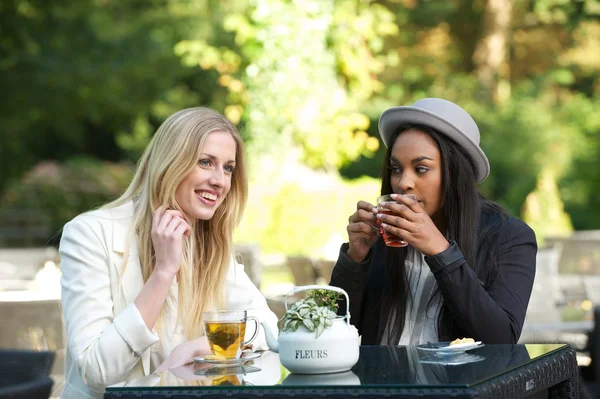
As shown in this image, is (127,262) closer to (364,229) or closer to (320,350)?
(364,229)

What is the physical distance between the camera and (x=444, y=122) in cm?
285

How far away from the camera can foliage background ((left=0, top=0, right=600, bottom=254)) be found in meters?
11.4

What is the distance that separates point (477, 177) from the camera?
300 centimetres

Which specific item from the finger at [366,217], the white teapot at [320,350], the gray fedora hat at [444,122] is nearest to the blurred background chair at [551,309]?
the gray fedora hat at [444,122]

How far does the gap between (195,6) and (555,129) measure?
835cm

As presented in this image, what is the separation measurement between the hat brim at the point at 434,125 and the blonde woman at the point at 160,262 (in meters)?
0.46

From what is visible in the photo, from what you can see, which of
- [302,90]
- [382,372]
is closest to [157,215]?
[382,372]

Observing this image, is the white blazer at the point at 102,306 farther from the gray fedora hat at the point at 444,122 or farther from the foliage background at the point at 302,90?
the foliage background at the point at 302,90

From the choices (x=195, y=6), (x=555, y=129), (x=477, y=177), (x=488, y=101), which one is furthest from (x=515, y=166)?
(x=477, y=177)

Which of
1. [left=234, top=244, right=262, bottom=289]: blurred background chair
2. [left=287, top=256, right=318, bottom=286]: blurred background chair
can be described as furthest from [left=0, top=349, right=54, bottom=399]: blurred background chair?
[left=287, top=256, right=318, bottom=286]: blurred background chair

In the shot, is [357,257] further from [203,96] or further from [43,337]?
[203,96]

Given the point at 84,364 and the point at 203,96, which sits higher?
the point at 203,96

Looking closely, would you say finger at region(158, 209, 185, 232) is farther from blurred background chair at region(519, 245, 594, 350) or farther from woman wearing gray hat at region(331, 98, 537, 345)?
blurred background chair at region(519, 245, 594, 350)

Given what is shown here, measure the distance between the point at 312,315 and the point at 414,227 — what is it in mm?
554
